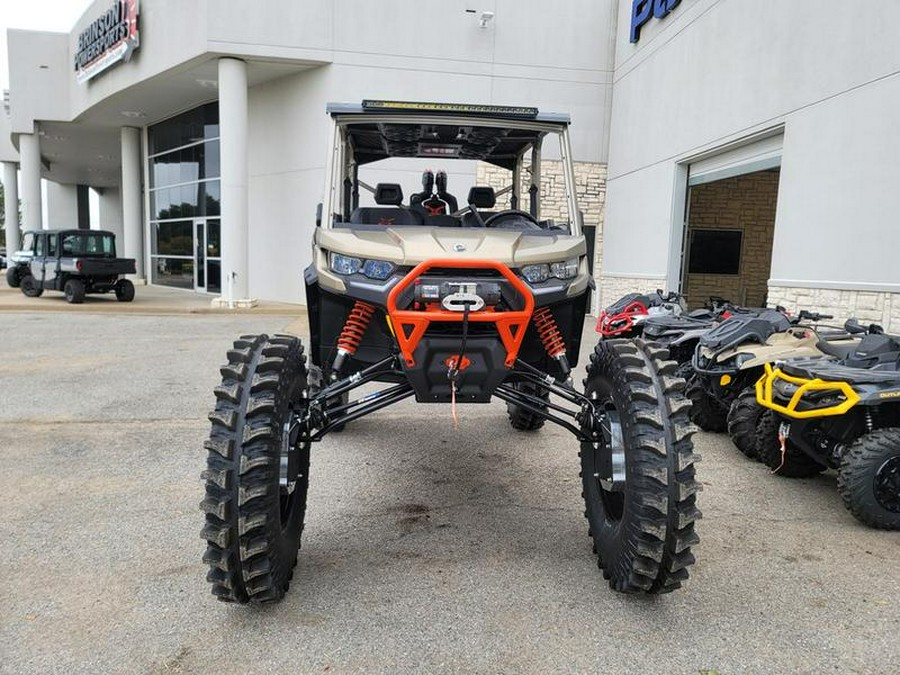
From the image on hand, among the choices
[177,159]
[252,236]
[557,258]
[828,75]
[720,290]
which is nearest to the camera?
[557,258]

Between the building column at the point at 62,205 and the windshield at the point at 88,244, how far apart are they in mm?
31861

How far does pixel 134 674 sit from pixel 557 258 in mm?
2643

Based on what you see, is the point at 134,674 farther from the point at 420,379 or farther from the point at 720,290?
the point at 720,290

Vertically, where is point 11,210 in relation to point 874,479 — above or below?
above

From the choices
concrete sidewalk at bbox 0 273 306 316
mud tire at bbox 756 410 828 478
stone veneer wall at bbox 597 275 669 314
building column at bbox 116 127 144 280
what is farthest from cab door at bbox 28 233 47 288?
mud tire at bbox 756 410 828 478

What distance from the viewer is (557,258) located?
3469 mm

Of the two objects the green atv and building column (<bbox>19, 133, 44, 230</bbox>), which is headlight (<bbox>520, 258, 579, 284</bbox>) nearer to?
the green atv

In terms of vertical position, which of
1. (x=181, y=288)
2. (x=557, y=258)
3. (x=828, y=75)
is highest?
(x=828, y=75)

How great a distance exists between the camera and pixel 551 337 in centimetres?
371

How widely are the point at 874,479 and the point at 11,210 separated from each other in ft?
128

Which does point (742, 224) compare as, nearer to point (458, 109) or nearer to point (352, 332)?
point (458, 109)

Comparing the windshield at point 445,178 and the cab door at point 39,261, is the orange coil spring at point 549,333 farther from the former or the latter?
the cab door at point 39,261

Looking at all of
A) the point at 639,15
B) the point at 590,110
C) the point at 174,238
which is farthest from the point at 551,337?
the point at 174,238

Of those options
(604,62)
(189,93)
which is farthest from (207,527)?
(189,93)
